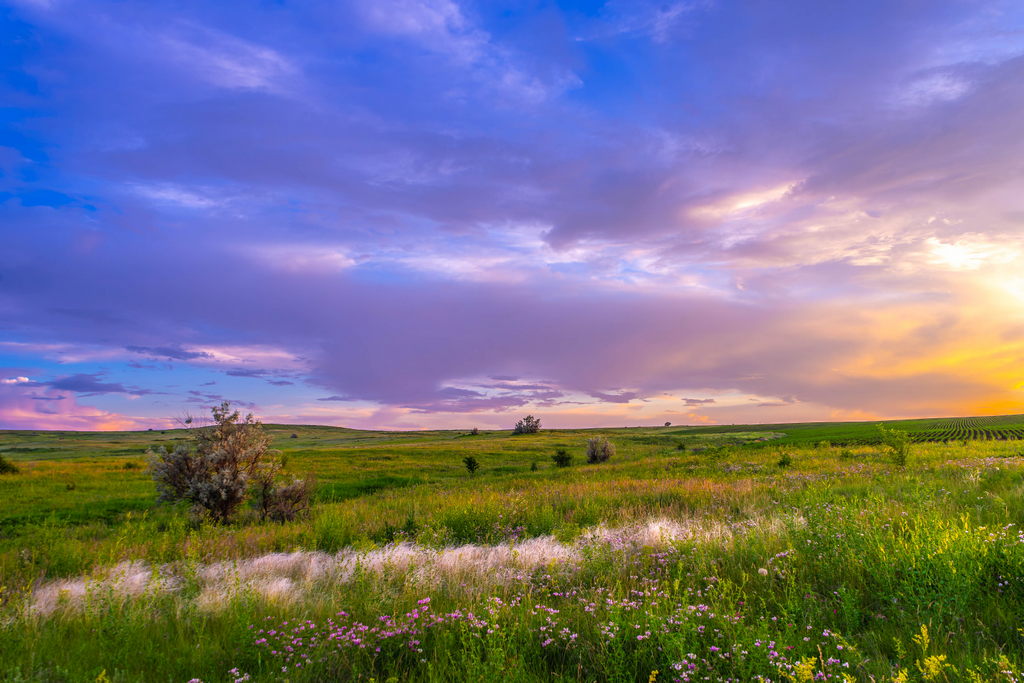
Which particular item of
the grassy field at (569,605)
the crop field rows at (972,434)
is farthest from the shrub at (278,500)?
A: the crop field rows at (972,434)

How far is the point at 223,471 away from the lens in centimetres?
1339

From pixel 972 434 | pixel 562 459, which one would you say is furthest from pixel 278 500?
pixel 972 434

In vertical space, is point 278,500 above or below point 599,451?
above

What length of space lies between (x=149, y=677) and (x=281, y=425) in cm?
19859

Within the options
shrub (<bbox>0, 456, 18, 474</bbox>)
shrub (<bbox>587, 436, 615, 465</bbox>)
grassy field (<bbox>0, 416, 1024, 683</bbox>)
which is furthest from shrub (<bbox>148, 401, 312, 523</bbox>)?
shrub (<bbox>587, 436, 615, 465</bbox>)

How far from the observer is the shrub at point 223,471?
13.2 meters

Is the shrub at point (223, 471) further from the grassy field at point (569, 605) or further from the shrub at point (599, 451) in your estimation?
the shrub at point (599, 451)

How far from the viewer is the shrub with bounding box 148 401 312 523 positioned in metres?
13.2

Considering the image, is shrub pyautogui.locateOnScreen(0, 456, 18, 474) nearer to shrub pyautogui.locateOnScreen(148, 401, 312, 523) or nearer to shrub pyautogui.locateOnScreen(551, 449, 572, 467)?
shrub pyautogui.locateOnScreen(148, 401, 312, 523)

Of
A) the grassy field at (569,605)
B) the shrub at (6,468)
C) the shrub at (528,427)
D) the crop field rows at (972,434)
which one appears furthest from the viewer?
the shrub at (528,427)

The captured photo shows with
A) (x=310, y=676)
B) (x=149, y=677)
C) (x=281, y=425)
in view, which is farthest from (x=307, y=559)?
(x=281, y=425)

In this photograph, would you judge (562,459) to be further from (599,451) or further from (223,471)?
(223,471)

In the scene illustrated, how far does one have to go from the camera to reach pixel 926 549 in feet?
15.3

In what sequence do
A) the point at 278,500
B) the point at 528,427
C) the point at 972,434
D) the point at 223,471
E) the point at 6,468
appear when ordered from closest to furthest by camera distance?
1. the point at 223,471
2. the point at 278,500
3. the point at 6,468
4. the point at 972,434
5. the point at 528,427
